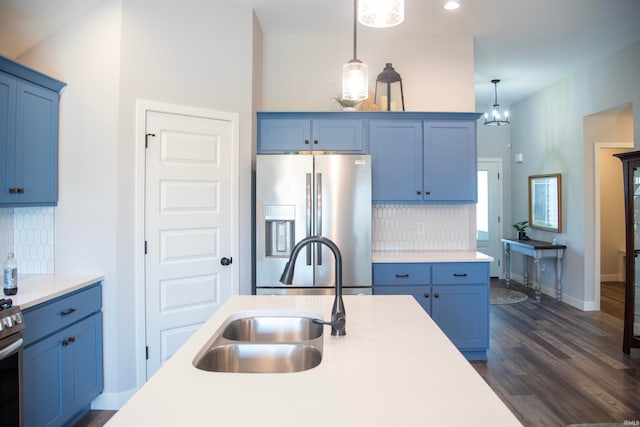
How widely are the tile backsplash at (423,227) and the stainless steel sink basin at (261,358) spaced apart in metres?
2.65

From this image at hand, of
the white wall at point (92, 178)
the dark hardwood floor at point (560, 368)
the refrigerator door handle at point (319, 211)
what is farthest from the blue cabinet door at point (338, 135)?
the dark hardwood floor at point (560, 368)

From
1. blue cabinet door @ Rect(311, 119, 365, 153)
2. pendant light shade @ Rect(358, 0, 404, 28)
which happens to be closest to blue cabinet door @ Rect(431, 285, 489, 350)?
blue cabinet door @ Rect(311, 119, 365, 153)

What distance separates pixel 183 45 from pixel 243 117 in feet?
2.29

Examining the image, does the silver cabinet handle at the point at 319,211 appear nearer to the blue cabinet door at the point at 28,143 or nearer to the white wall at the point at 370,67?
the white wall at the point at 370,67

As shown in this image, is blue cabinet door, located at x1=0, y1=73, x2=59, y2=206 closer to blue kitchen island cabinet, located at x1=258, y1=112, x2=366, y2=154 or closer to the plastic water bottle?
the plastic water bottle

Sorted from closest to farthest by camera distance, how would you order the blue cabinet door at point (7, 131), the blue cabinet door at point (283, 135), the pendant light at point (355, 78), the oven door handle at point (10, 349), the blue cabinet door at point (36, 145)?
1. the oven door handle at point (10, 349)
2. the pendant light at point (355, 78)
3. the blue cabinet door at point (7, 131)
4. the blue cabinet door at point (36, 145)
5. the blue cabinet door at point (283, 135)

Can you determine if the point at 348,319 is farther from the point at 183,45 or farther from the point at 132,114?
the point at 183,45

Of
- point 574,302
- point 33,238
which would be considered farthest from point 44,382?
point 574,302

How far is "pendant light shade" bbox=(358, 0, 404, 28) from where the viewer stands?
1403mm

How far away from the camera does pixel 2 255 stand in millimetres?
2705

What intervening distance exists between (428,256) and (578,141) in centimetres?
303

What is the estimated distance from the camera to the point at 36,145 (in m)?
2.64

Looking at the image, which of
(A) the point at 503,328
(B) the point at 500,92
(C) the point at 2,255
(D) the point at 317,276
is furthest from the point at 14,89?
(B) the point at 500,92

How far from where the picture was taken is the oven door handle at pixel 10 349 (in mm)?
1764
